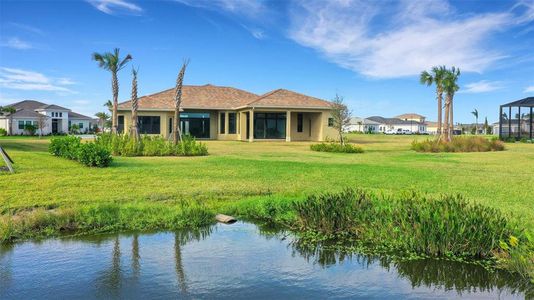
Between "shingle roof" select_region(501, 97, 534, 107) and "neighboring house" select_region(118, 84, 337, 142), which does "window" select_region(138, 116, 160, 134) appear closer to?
"neighboring house" select_region(118, 84, 337, 142)

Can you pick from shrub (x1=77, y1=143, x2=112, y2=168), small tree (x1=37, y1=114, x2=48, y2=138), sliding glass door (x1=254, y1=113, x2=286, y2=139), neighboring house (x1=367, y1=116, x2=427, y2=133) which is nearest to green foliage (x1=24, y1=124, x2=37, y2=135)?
small tree (x1=37, y1=114, x2=48, y2=138)

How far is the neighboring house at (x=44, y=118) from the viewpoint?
6103 centimetres

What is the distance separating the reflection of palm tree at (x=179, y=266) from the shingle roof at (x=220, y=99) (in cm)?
3301

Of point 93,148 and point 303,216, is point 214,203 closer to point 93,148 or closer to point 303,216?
point 303,216

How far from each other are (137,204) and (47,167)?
6.80 meters

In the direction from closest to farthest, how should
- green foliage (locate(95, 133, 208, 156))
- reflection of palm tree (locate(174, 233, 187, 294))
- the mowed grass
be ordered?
1. reflection of palm tree (locate(174, 233, 187, 294))
2. the mowed grass
3. green foliage (locate(95, 133, 208, 156))

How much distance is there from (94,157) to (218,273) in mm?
10968

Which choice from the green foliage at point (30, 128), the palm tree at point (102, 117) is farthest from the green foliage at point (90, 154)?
the palm tree at point (102, 117)

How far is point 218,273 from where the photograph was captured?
20.2 feet

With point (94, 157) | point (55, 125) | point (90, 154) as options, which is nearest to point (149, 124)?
point (90, 154)

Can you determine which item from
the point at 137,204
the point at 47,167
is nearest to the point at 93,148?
the point at 47,167

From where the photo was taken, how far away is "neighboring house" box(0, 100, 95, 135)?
2403 inches

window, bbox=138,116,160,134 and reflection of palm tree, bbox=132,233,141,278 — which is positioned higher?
window, bbox=138,116,160,134

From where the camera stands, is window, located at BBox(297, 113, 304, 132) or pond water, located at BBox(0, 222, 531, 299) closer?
pond water, located at BBox(0, 222, 531, 299)
